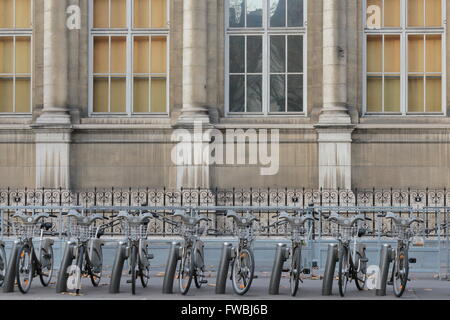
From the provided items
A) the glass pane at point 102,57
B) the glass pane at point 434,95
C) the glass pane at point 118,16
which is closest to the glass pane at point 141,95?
the glass pane at point 102,57

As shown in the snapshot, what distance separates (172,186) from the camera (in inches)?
835

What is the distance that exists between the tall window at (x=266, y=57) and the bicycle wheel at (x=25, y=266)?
8705mm

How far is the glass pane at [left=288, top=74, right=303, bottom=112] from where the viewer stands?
851 inches

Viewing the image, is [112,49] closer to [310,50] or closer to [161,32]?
[161,32]

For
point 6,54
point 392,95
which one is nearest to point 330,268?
point 392,95

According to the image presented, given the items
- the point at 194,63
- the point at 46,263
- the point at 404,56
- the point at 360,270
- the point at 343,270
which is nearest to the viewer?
the point at 343,270

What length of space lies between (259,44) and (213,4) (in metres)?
1.48

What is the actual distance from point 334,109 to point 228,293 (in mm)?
8159

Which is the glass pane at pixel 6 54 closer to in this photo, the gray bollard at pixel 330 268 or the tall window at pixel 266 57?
the tall window at pixel 266 57

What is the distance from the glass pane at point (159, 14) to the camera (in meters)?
21.8

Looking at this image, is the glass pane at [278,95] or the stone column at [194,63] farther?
the glass pane at [278,95]

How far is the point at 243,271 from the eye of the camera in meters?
13.5

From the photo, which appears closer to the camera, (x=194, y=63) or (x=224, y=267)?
(x=224, y=267)

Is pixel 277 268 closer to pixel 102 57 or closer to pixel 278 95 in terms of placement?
pixel 278 95
